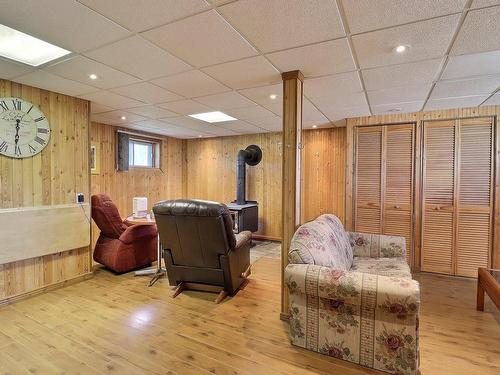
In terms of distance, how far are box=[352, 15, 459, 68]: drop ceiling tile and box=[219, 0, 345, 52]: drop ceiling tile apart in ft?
0.93

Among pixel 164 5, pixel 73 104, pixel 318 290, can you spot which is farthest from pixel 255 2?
pixel 73 104

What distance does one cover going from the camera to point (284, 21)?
70.1 inches

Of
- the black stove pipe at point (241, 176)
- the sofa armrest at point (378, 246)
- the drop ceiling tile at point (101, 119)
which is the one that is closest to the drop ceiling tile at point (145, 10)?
the sofa armrest at point (378, 246)

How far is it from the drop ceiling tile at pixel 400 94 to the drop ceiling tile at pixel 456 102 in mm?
315

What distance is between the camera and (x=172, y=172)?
669 centimetres

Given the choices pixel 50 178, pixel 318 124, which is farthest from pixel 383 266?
pixel 50 178

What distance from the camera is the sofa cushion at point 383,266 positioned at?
101 inches

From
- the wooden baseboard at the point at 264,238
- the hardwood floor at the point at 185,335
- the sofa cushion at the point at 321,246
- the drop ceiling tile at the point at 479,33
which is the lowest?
the hardwood floor at the point at 185,335

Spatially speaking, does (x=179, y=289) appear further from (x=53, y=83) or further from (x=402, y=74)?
(x=402, y=74)

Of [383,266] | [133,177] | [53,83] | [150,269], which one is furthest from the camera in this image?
[133,177]

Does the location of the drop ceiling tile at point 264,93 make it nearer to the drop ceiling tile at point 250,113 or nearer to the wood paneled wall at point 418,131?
the drop ceiling tile at point 250,113

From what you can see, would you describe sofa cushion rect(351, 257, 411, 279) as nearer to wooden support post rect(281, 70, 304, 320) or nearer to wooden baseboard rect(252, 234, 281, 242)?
wooden support post rect(281, 70, 304, 320)

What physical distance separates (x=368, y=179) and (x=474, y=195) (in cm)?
137

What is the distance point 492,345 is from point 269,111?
3503 millimetres
